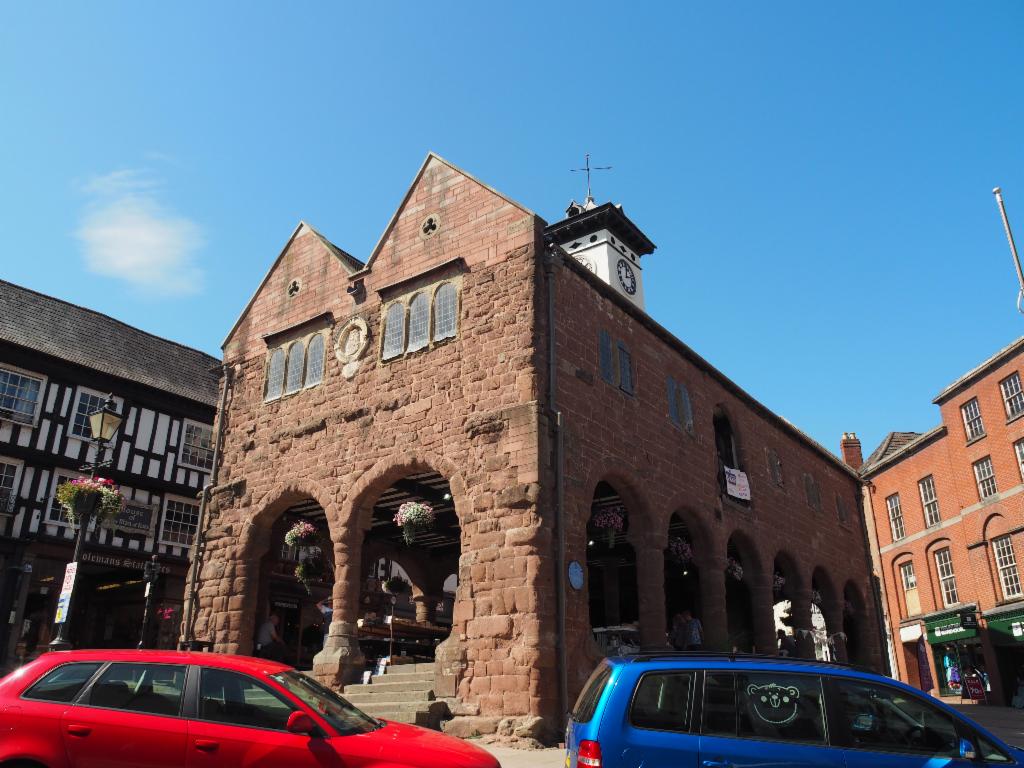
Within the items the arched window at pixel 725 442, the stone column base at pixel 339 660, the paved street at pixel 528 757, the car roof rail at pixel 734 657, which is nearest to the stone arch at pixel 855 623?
the arched window at pixel 725 442

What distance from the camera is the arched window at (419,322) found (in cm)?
1423

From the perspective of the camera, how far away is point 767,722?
17.6 feet

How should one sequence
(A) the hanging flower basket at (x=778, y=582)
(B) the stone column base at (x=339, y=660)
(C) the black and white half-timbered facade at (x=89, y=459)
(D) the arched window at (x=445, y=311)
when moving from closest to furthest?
(B) the stone column base at (x=339, y=660)
(D) the arched window at (x=445, y=311)
(A) the hanging flower basket at (x=778, y=582)
(C) the black and white half-timbered facade at (x=89, y=459)

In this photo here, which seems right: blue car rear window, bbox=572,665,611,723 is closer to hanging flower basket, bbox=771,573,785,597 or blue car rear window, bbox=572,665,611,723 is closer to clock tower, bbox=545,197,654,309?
hanging flower basket, bbox=771,573,785,597

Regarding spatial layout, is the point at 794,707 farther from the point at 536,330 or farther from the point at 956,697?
the point at 956,697

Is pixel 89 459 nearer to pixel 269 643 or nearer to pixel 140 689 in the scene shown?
pixel 269 643

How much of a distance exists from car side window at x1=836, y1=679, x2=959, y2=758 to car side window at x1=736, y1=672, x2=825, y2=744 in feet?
0.63

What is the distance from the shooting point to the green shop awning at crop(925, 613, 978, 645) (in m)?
26.9

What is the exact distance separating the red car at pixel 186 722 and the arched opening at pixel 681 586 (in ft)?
32.3

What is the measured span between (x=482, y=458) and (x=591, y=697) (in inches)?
265

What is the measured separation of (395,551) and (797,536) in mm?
10023

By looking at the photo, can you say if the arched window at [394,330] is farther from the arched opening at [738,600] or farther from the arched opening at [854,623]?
the arched opening at [854,623]

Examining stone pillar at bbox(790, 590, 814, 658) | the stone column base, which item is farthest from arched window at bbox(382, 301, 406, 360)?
stone pillar at bbox(790, 590, 814, 658)

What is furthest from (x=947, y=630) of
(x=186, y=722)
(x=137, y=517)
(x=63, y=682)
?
(x=63, y=682)
